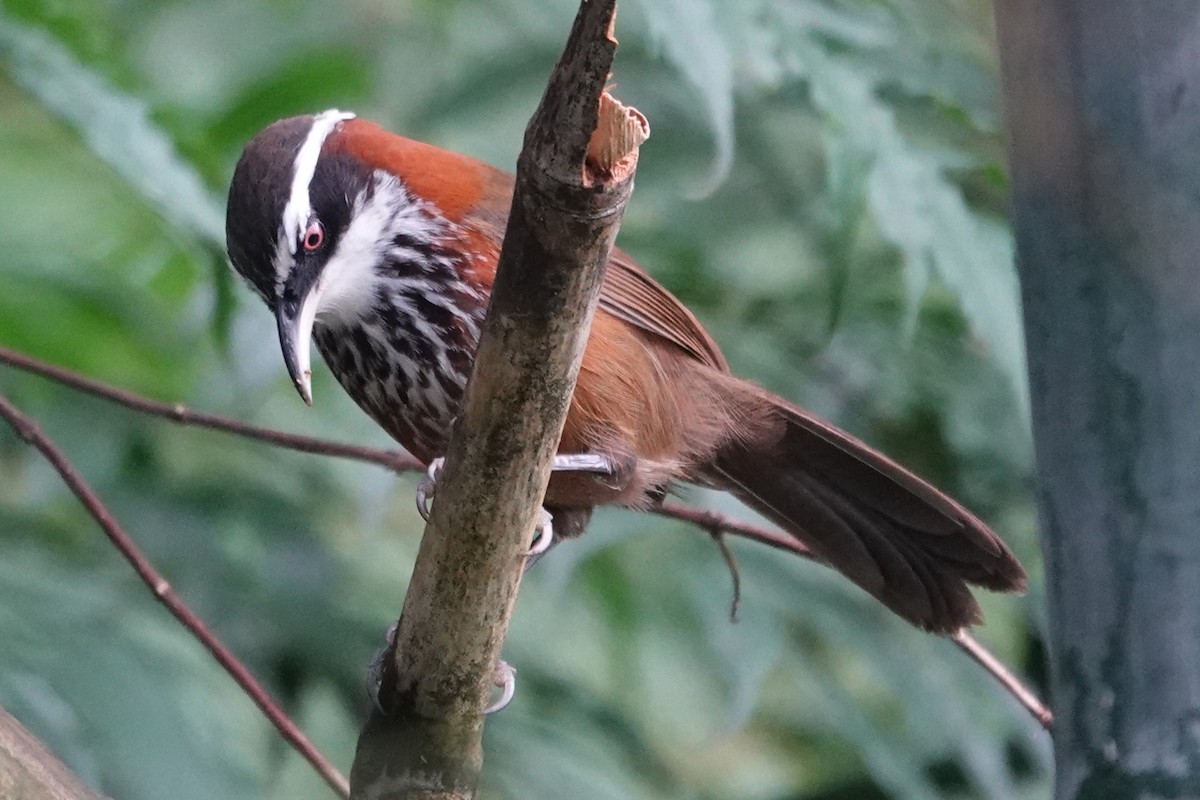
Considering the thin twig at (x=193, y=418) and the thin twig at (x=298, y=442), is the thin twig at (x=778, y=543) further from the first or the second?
the thin twig at (x=193, y=418)

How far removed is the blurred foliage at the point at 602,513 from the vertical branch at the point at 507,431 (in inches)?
35.6

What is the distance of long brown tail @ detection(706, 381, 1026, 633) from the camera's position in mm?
2743

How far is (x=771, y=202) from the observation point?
3562 mm

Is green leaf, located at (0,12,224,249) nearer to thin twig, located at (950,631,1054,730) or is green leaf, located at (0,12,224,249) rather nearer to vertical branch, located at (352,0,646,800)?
vertical branch, located at (352,0,646,800)

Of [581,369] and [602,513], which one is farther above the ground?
[581,369]

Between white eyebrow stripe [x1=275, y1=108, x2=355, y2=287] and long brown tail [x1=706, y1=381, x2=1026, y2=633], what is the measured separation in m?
1.01

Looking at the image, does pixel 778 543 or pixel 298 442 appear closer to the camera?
pixel 298 442

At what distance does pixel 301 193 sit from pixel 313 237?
3.3 inches

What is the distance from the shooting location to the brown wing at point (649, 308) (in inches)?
112

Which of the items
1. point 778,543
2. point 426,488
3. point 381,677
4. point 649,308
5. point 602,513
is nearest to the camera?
point 381,677

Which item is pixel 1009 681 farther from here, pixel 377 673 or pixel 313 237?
pixel 313 237

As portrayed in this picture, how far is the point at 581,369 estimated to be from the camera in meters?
2.60

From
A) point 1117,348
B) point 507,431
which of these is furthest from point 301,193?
point 1117,348

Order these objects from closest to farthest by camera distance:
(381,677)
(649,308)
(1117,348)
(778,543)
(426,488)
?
(1117,348) < (381,677) < (426,488) < (778,543) < (649,308)
